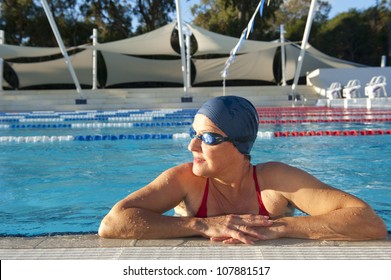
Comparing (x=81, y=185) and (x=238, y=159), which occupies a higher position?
(x=238, y=159)

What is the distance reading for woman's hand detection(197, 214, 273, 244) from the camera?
188cm

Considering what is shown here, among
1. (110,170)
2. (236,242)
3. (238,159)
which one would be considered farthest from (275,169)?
(110,170)

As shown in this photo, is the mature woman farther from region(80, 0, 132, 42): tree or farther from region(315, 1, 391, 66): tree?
region(315, 1, 391, 66): tree

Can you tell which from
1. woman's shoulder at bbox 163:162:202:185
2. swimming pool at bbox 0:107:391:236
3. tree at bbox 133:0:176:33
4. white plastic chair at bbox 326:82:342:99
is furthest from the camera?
tree at bbox 133:0:176:33

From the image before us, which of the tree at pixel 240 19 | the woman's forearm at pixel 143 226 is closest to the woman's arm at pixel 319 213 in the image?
the woman's forearm at pixel 143 226

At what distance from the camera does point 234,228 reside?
6.27 feet

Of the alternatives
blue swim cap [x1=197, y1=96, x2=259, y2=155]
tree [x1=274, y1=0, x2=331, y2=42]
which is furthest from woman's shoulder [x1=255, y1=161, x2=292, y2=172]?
tree [x1=274, y1=0, x2=331, y2=42]

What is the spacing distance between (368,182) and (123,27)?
22936 millimetres

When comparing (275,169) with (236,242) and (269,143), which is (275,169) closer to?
(236,242)

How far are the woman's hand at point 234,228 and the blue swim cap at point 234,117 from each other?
0.29 m

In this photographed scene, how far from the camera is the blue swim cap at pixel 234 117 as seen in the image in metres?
1.93

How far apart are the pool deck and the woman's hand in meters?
0.04
